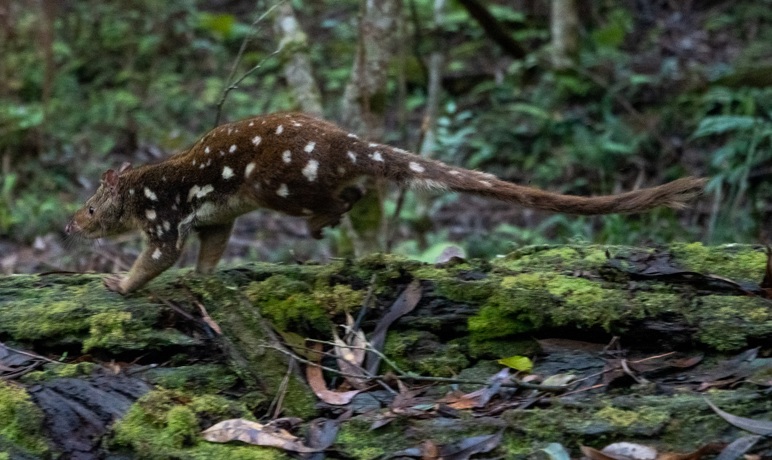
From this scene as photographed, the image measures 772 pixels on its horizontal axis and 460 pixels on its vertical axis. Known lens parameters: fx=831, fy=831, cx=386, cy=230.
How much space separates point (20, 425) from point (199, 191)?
67.4 inches

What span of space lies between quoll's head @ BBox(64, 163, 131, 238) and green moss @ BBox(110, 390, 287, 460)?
5.95 ft

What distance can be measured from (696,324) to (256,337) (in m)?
2.08

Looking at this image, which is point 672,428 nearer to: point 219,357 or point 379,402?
point 379,402

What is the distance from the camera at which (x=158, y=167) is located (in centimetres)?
504

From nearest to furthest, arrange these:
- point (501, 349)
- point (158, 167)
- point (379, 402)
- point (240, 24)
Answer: point (379, 402) → point (501, 349) → point (158, 167) → point (240, 24)

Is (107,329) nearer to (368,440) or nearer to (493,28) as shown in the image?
(368,440)

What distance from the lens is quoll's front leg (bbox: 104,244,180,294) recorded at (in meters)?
4.62

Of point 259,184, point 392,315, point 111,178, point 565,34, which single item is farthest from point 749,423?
point 565,34

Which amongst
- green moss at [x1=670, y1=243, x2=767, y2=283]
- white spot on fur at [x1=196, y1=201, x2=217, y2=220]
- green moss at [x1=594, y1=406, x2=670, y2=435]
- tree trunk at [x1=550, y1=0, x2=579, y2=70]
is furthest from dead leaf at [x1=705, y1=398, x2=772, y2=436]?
tree trunk at [x1=550, y1=0, x2=579, y2=70]

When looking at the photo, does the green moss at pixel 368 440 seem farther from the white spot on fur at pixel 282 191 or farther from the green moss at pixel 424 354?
the white spot on fur at pixel 282 191

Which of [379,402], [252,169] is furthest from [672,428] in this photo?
[252,169]

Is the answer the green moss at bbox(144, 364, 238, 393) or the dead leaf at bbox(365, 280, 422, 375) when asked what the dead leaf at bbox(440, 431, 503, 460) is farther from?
the green moss at bbox(144, 364, 238, 393)

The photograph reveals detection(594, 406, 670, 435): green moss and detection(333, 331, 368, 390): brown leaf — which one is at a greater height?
detection(594, 406, 670, 435): green moss

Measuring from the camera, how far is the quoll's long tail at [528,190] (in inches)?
155
